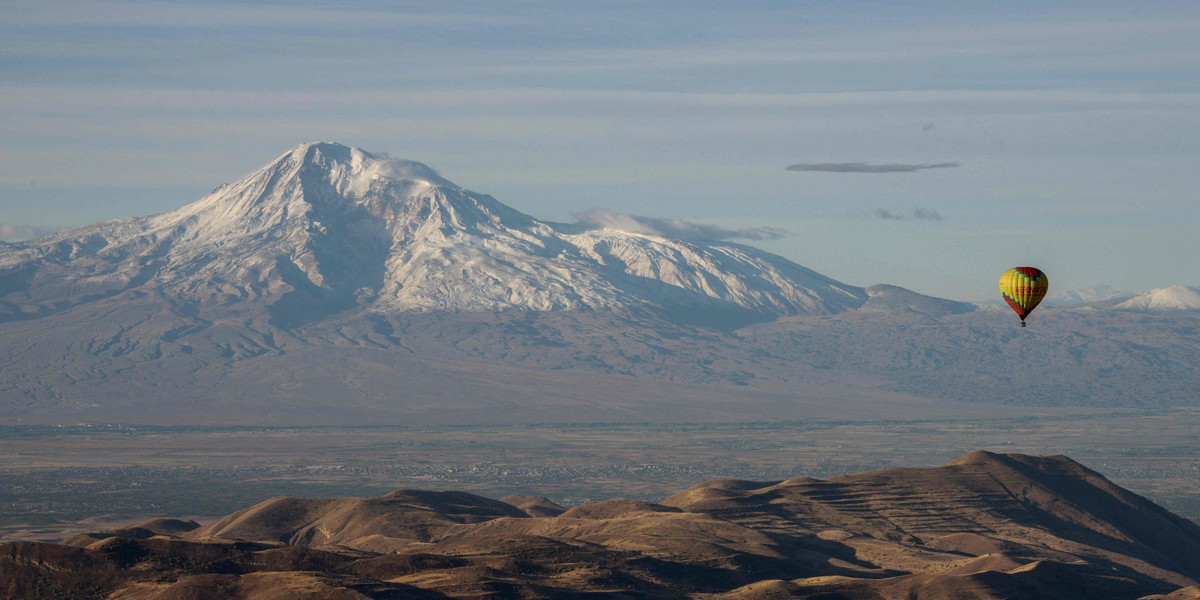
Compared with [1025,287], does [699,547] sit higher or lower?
lower

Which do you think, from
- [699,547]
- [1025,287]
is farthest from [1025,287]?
[699,547]

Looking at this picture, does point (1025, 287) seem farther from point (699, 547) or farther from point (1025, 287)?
point (699, 547)

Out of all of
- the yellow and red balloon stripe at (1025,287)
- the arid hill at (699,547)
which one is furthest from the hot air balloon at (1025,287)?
the arid hill at (699,547)

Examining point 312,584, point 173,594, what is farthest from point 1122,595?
point 173,594

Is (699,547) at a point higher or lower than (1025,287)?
lower

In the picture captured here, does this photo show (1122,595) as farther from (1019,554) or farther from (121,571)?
(121,571)

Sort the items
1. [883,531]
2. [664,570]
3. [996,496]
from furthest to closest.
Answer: [996,496] → [883,531] → [664,570]
